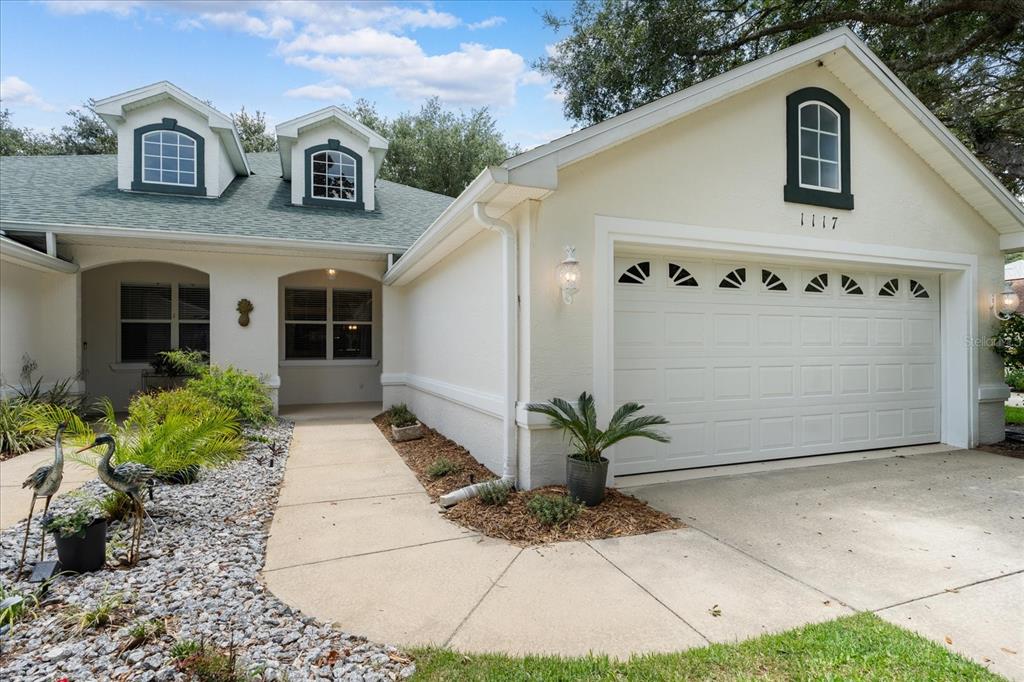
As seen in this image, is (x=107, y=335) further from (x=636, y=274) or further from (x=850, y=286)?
(x=850, y=286)

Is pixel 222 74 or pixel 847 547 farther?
pixel 222 74

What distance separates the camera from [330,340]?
1169 cm

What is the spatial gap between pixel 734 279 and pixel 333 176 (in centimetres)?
891

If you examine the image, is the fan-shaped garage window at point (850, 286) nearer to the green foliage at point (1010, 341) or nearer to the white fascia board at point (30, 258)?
the green foliage at point (1010, 341)

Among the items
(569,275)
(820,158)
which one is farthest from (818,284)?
(569,275)

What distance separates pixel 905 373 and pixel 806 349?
1849 mm

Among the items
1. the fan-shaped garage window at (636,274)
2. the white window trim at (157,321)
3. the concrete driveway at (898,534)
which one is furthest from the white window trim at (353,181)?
the concrete driveway at (898,534)

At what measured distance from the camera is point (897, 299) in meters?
6.84

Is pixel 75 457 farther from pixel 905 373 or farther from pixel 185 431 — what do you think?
pixel 905 373

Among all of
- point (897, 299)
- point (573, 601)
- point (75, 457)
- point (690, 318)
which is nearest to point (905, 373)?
point (897, 299)

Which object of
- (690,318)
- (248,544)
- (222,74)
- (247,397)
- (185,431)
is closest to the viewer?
(248,544)

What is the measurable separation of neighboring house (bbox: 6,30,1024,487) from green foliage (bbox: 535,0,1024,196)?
424 cm

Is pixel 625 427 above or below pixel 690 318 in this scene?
below

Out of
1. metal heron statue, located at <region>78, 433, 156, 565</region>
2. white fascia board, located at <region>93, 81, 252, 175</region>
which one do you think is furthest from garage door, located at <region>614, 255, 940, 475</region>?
white fascia board, located at <region>93, 81, 252, 175</region>
